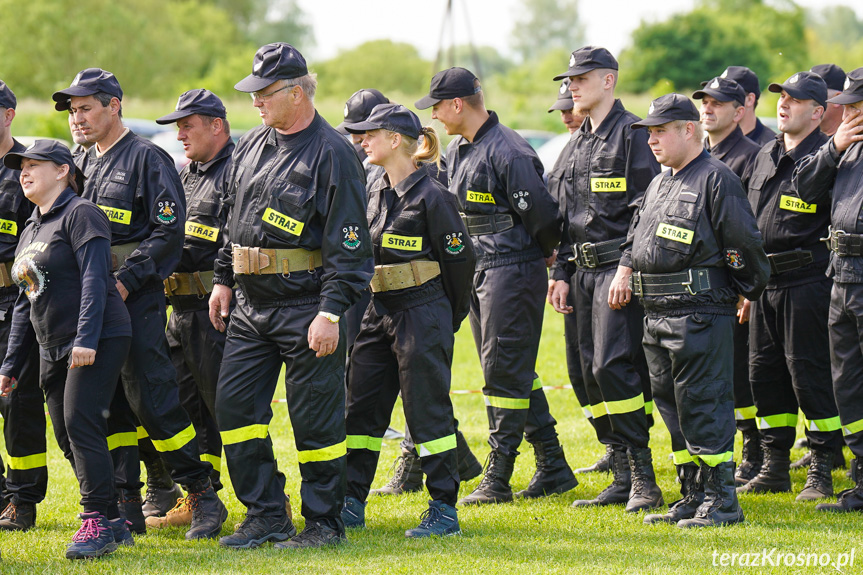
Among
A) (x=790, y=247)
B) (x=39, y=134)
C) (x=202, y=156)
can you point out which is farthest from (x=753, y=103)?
(x=39, y=134)

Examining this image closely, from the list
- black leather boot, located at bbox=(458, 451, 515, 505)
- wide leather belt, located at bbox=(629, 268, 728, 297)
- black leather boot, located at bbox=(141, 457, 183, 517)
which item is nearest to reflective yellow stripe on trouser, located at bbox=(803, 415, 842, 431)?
wide leather belt, located at bbox=(629, 268, 728, 297)

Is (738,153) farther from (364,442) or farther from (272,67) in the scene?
(272,67)

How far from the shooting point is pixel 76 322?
6074 millimetres

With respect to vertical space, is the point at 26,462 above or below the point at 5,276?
below

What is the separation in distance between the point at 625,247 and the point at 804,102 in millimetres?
1728

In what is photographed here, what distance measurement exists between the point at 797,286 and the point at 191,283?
13.6 ft

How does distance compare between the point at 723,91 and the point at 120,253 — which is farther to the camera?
the point at 723,91

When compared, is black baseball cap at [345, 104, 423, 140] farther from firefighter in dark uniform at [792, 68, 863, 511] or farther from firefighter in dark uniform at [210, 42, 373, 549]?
firefighter in dark uniform at [792, 68, 863, 511]

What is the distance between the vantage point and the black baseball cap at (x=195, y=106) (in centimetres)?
704

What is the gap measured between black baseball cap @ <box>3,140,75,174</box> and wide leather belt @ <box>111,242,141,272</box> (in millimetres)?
583

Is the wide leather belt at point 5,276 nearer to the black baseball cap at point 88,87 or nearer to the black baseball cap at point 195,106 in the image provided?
the black baseball cap at point 88,87

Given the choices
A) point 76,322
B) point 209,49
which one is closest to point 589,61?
point 76,322

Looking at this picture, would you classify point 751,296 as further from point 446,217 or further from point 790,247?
point 446,217

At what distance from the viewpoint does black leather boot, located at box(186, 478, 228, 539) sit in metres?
6.46
